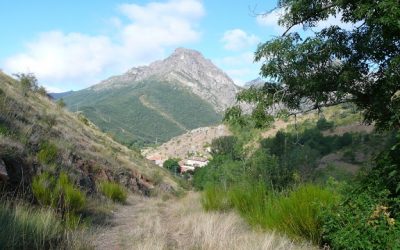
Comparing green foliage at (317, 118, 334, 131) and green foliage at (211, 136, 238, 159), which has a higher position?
green foliage at (317, 118, 334, 131)

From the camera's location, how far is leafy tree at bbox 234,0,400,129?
27.1ft

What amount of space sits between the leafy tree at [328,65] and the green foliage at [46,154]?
5039 mm

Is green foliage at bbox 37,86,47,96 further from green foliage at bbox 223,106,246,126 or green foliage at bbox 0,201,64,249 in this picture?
green foliage at bbox 0,201,64,249

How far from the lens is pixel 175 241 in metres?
6.58

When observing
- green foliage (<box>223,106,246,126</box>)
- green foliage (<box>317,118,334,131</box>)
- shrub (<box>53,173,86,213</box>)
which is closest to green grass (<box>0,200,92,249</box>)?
shrub (<box>53,173,86,213</box>)

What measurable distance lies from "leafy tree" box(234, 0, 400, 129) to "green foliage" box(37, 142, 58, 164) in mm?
5039

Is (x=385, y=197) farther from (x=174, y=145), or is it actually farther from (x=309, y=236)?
(x=174, y=145)

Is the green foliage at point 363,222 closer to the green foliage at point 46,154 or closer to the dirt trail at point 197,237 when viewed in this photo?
the dirt trail at point 197,237

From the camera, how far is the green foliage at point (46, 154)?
993 centimetres

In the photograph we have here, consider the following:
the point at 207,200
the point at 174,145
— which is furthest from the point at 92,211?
the point at 174,145

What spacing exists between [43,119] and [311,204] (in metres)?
13.2

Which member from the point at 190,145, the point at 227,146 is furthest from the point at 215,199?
the point at 190,145

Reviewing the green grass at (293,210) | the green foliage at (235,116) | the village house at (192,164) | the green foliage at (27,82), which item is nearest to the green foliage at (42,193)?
the green grass at (293,210)

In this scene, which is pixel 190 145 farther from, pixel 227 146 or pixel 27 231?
pixel 27 231
